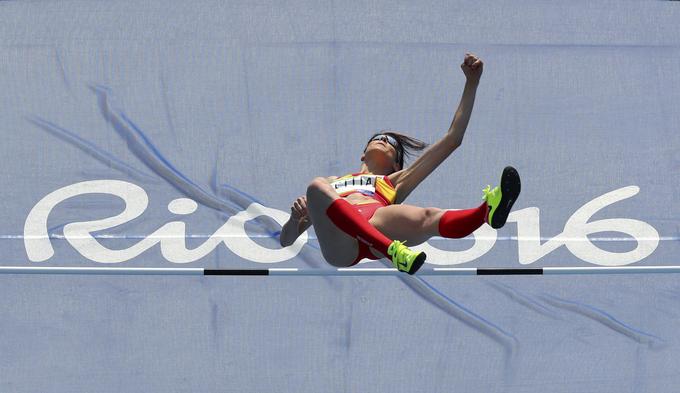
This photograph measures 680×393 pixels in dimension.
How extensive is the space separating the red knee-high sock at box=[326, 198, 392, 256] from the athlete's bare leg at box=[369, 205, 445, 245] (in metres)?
0.07

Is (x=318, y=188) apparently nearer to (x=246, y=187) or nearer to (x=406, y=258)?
(x=406, y=258)

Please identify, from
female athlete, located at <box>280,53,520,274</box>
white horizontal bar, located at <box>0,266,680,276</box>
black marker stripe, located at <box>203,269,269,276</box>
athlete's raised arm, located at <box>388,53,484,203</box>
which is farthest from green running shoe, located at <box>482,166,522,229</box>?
black marker stripe, located at <box>203,269,269,276</box>

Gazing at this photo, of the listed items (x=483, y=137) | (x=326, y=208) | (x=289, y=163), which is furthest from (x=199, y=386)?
(x=483, y=137)

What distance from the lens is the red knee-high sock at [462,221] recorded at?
3322 millimetres

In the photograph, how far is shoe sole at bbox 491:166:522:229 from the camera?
3.16m

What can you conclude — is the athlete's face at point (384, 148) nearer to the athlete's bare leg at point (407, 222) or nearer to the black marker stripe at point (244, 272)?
the athlete's bare leg at point (407, 222)

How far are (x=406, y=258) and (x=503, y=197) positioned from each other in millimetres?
339

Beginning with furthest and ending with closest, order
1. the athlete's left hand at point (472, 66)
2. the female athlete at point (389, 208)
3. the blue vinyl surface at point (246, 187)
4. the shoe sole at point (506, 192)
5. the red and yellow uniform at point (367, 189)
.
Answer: the blue vinyl surface at point (246, 187) < the red and yellow uniform at point (367, 189) < the athlete's left hand at point (472, 66) < the female athlete at point (389, 208) < the shoe sole at point (506, 192)

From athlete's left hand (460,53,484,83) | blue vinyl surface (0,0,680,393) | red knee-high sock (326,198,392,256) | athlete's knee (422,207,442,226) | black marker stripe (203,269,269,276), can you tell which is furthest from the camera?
blue vinyl surface (0,0,680,393)

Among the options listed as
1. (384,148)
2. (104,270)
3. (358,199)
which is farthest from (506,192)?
(104,270)

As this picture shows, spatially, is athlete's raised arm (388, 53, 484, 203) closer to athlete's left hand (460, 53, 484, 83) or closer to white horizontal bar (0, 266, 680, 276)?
athlete's left hand (460, 53, 484, 83)

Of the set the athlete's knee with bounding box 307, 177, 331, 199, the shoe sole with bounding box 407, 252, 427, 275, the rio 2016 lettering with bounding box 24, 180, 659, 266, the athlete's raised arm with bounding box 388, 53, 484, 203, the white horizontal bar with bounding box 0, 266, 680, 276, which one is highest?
the athlete's raised arm with bounding box 388, 53, 484, 203

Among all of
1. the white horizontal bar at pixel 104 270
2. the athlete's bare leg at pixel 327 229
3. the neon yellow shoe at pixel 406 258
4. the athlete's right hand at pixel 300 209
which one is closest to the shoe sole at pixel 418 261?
the neon yellow shoe at pixel 406 258

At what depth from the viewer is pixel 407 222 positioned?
3574mm
